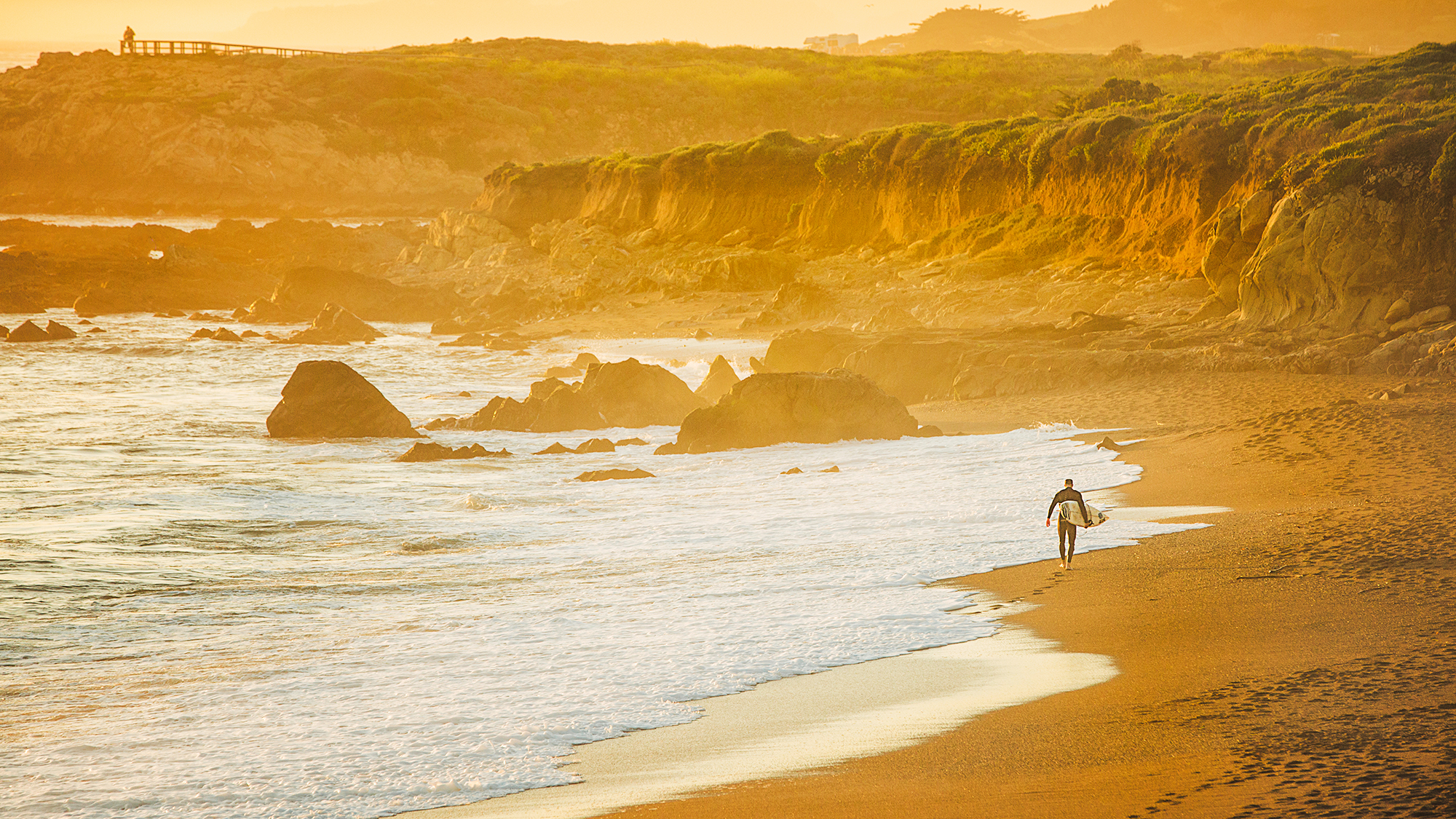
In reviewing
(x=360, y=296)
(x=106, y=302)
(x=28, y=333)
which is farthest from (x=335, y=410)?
(x=106, y=302)

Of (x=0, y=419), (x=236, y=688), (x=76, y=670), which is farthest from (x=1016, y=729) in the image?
(x=0, y=419)

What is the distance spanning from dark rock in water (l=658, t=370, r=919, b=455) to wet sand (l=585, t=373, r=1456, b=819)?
21.7 ft

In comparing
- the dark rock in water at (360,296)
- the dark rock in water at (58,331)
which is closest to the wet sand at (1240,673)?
the dark rock in water at (360,296)

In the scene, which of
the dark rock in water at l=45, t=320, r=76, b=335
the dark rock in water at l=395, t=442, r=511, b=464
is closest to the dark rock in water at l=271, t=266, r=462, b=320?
the dark rock in water at l=45, t=320, r=76, b=335

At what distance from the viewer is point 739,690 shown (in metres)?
8.96

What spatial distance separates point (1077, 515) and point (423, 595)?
7.16 m

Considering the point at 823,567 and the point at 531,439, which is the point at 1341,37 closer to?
the point at 531,439

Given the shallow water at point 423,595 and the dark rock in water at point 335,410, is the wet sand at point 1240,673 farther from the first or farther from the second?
the dark rock in water at point 335,410

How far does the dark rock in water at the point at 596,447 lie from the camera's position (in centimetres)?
2275

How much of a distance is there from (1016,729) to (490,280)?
163ft

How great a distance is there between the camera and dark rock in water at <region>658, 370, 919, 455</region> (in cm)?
2212

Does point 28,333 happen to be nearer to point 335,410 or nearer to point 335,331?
point 335,331

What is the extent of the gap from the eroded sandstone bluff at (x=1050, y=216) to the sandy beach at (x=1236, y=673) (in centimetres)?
915

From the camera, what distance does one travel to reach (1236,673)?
27.5 feet
